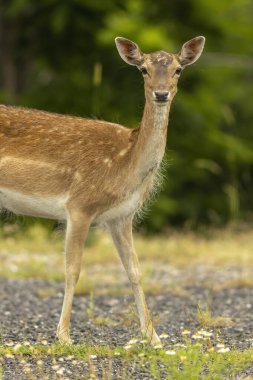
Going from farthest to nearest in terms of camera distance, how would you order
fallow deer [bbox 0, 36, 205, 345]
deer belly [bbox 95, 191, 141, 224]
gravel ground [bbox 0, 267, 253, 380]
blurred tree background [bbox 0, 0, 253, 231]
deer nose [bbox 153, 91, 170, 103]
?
1. blurred tree background [bbox 0, 0, 253, 231]
2. deer belly [bbox 95, 191, 141, 224]
3. fallow deer [bbox 0, 36, 205, 345]
4. gravel ground [bbox 0, 267, 253, 380]
5. deer nose [bbox 153, 91, 170, 103]

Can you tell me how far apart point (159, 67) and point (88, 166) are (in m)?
1.05

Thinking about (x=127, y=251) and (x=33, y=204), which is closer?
(x=33, y=204)

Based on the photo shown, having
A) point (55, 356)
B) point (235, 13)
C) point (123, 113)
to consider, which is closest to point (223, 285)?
point (55, 356)

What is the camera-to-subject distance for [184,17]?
19312 mm

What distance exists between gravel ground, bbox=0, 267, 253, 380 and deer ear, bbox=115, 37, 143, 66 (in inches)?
83.5

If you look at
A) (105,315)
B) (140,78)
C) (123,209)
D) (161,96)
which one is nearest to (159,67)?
(161,96)

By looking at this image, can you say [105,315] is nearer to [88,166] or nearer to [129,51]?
[88,166]

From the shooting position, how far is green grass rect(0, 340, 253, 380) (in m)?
6.27

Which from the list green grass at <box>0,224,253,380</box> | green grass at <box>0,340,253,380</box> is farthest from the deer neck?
green grass at <box>0,340,253,380</box>

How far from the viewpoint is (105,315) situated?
9.21 metres

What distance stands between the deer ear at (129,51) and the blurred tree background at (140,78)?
855cm

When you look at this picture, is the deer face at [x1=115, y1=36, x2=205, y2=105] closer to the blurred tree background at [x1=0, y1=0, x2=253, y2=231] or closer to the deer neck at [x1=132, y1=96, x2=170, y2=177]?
the deer neck at [x1=132, y1=96, x2=170, y2=177]

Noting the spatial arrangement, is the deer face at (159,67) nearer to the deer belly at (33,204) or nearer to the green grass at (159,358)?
the deer belly at (33,204)

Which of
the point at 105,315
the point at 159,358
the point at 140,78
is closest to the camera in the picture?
the point at 159,358
